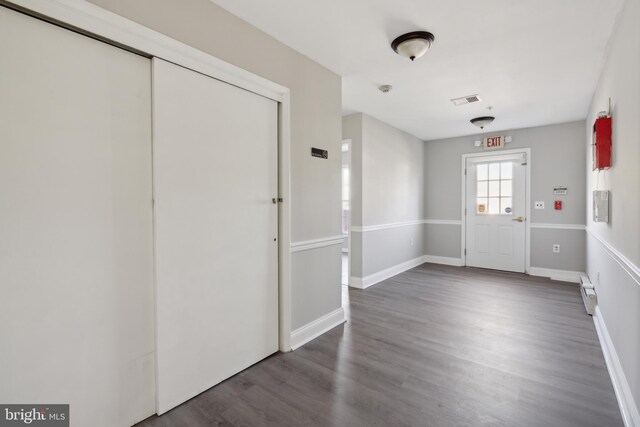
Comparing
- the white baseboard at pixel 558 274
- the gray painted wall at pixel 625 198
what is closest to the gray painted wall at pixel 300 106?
the gray painted wall at pixel 625 198

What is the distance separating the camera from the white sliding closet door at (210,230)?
5.83 feet

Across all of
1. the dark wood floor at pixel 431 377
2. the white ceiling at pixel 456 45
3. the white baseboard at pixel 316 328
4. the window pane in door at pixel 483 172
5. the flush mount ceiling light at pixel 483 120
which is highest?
the white ceiling at pixel 456 45

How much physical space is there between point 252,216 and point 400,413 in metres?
1.61

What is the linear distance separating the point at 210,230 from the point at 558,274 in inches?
221

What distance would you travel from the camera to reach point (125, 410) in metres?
1.66

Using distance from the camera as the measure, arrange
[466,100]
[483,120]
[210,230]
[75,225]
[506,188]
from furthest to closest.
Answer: [506,188] < [483,120] < [466,100] < [210,230] < [75,225]

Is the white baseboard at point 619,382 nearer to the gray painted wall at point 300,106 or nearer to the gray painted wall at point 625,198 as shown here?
the gray painted wall at point 625,198

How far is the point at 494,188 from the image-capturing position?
5.57m

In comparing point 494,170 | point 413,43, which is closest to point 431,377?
point 413,43

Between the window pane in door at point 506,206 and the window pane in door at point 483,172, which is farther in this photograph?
the window pane in door at point 483,172

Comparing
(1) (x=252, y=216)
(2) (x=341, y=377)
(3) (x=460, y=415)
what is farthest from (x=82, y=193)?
(3) (x=460, y=415)

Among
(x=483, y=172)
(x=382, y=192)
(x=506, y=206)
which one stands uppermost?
(x=483, y=172)

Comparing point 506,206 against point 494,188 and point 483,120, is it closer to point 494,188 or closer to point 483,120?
point 494,188

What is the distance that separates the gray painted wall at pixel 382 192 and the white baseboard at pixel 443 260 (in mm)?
330
